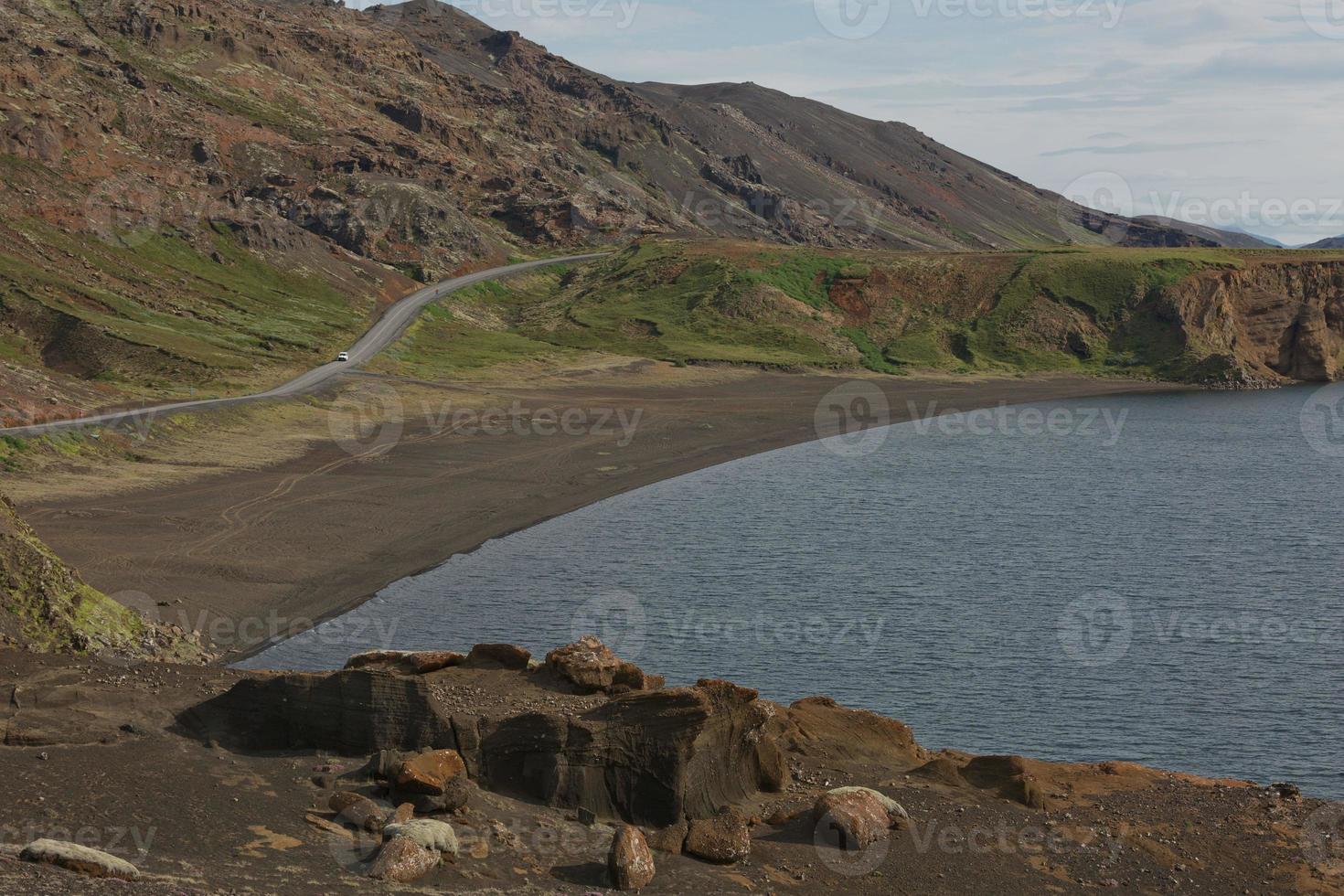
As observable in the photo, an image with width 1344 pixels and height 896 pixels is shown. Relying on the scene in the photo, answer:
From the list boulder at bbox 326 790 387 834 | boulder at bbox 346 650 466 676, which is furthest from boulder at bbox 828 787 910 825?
boulder at bbox 346 650 466 676

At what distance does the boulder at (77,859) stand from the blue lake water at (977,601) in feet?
86.4

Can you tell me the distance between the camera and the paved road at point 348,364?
84262 millimetres

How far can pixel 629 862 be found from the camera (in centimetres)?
2812

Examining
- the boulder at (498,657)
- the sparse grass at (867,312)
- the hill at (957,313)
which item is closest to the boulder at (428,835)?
the boulder at (498,657)

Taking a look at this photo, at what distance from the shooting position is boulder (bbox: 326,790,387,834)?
93.6ft

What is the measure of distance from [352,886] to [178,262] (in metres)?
133

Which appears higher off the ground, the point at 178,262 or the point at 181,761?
the point at 178,262

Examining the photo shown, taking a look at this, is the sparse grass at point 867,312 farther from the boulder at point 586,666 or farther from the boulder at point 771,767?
the boulder at point 771,767

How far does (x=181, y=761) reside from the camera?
30.3m

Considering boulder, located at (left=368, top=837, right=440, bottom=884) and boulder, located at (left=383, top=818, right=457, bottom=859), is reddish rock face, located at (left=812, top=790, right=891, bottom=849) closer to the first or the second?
boulder, located at (left=383, top=818, right=457, bottom=859)

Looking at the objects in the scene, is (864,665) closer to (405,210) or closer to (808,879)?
(808,879)

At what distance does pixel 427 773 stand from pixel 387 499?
52.1 meters

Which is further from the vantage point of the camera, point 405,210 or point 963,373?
point 405,210

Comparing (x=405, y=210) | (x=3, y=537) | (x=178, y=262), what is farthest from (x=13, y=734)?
(x=405, y=210)
